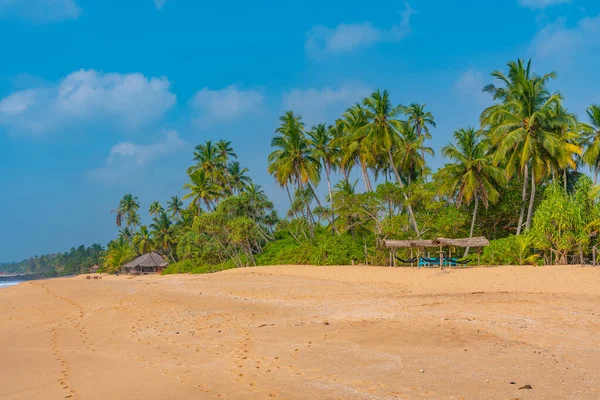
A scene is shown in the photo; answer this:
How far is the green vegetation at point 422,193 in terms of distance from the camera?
24.6 metres

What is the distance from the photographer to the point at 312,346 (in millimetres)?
7820

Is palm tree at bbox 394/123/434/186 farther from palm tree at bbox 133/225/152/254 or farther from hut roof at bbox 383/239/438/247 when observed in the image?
palm tree at bbox 133/225/152/254

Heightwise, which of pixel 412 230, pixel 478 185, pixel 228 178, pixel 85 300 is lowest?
pixel 85 300

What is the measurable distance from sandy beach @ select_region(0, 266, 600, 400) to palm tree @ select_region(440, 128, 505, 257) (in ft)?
42.2

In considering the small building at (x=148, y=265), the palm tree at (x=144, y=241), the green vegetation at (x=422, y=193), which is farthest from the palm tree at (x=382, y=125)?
the palm tree at (x=144, y=241)

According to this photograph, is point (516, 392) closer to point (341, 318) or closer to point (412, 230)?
point (341, 318)

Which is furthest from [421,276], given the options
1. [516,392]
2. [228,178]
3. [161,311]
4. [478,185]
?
[228,178]

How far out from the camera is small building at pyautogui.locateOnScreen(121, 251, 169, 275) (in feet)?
182

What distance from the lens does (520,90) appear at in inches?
1037

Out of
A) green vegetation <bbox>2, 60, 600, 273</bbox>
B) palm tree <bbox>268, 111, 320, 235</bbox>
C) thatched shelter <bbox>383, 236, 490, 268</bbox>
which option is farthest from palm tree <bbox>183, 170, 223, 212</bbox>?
thatched shelter <bbox>383, 236, 490, 268</bbox>

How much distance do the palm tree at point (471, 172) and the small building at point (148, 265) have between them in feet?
128

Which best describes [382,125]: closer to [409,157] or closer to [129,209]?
[409,157]

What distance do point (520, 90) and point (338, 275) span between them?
1588cm

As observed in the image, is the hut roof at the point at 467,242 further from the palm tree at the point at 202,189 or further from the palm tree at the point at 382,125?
the palm tree at the point at 202,189
